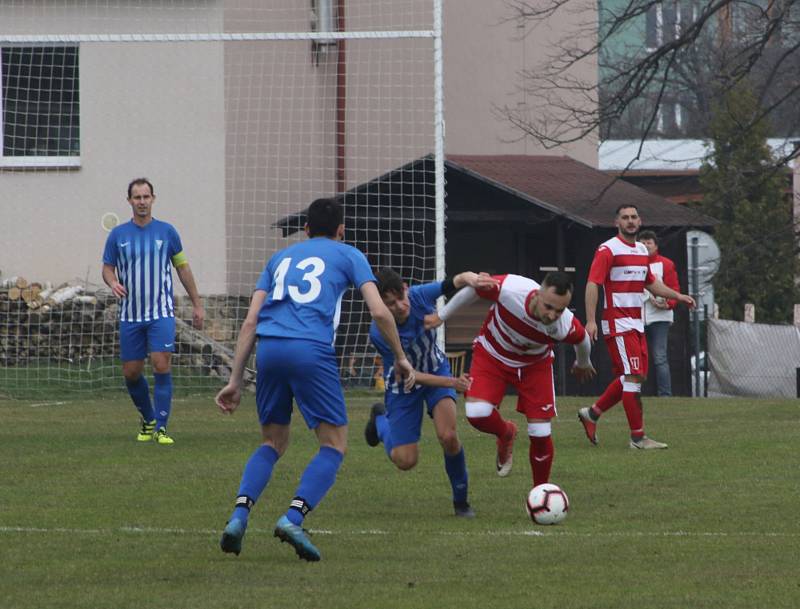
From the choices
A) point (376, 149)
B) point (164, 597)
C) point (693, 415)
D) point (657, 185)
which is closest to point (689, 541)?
point (164, 597)

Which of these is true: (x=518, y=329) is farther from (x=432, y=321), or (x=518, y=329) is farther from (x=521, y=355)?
(x=432, y=321)

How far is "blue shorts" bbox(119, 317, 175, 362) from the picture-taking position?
14.0m

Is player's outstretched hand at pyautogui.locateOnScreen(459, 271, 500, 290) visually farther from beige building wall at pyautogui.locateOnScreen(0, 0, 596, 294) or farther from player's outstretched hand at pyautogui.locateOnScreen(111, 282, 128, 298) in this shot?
beige building wall at pyautogui.locateOnScreen(0, 0, 596, 294)

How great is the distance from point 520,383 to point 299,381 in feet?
7.64

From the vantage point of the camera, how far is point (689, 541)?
330 inches

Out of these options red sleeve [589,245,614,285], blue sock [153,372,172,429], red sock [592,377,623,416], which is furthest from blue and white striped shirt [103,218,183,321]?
red sock [592,377,623,416]

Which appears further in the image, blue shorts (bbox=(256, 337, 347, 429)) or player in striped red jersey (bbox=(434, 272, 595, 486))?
player in striped red jersey (bbox=(434, 272, 595, 486))

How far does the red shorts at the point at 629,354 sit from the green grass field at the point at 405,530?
26.2 inches

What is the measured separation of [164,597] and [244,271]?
16.0 m

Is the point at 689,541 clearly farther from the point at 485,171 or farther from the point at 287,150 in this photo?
the point at 485,171

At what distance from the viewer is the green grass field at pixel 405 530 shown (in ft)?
22.9

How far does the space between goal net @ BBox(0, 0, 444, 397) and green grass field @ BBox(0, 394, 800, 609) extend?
7218 mm

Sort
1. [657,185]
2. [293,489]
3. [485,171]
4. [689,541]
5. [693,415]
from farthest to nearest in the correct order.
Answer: [657,185]
[485,171]
[693,415]
[293,489]
[689,541]

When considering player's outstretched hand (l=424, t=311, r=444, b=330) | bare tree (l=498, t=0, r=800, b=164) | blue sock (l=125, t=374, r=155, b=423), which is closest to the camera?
player's outstretched hand (l=424, t=311, r=444, b=330)
